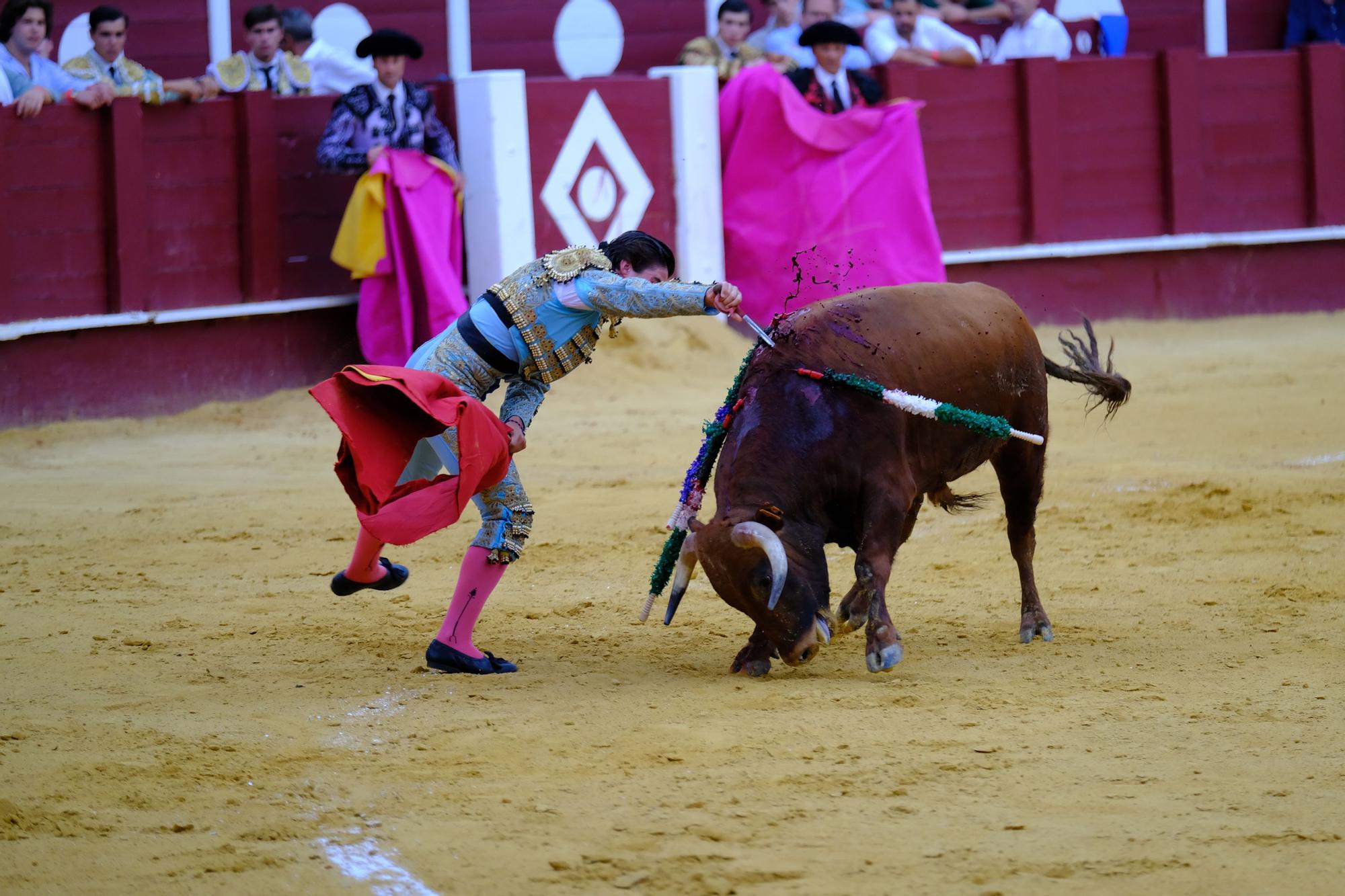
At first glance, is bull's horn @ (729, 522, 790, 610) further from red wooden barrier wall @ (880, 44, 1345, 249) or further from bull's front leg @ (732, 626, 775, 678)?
red wooden barrier wall @ (880, 44, 1345, 249)

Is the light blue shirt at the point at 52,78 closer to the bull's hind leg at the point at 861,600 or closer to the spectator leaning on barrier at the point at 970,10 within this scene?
the spectator leaning on barrier at the point at 970,10

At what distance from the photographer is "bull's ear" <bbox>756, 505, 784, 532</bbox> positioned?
3.78 m

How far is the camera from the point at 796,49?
947 cm

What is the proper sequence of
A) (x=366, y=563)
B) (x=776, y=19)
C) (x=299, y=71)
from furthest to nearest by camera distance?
1. (x=776, y=19)
2. (x=299, y=71)
3. (x=366, y=563)

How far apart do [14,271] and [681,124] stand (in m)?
3.27

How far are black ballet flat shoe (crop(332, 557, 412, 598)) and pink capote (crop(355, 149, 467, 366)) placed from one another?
3.60 m

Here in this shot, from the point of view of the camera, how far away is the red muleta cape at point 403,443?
3.73 m

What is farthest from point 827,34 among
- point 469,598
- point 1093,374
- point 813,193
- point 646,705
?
point 646,705

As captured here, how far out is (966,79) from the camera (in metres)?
9.62

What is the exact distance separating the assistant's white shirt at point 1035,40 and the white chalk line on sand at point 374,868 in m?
8.19

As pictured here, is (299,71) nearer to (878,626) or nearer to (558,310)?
(558,310)

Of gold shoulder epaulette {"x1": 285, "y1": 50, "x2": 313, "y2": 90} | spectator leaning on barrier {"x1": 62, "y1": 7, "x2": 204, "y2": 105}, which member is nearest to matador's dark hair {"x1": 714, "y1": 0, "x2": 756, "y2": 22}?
gold shoulder epaulette {"x1": 285, "y1": 50, "x2": 313, "y2": 90}

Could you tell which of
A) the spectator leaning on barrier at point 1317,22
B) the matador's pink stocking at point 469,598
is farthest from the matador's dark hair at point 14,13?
the spectator leaning on barrier at point 1317,22

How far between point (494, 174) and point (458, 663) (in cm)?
467
